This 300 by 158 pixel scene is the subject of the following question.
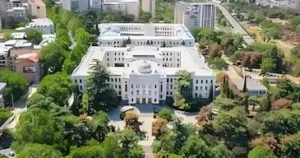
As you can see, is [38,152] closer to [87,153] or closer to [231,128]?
[87,153]

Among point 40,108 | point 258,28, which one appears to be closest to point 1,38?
point 40,108

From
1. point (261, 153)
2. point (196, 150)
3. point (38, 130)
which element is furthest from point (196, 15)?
point (38, 130)

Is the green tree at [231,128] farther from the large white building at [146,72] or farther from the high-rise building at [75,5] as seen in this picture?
the high-rise building at [75,5]

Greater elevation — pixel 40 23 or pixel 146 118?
pixel 40 23

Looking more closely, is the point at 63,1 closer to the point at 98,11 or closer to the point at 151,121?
the point at 98,11

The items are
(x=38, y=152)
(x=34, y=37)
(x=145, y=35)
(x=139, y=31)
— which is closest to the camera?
(x=38, y=152)

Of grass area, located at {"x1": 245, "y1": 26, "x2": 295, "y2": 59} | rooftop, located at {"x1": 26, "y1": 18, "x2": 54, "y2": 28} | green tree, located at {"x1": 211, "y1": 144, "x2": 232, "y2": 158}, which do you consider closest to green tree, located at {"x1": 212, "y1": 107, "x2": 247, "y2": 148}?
green tree, located at {"x1": 211, "y1": 144, "x2": 232, "y2": 158}
